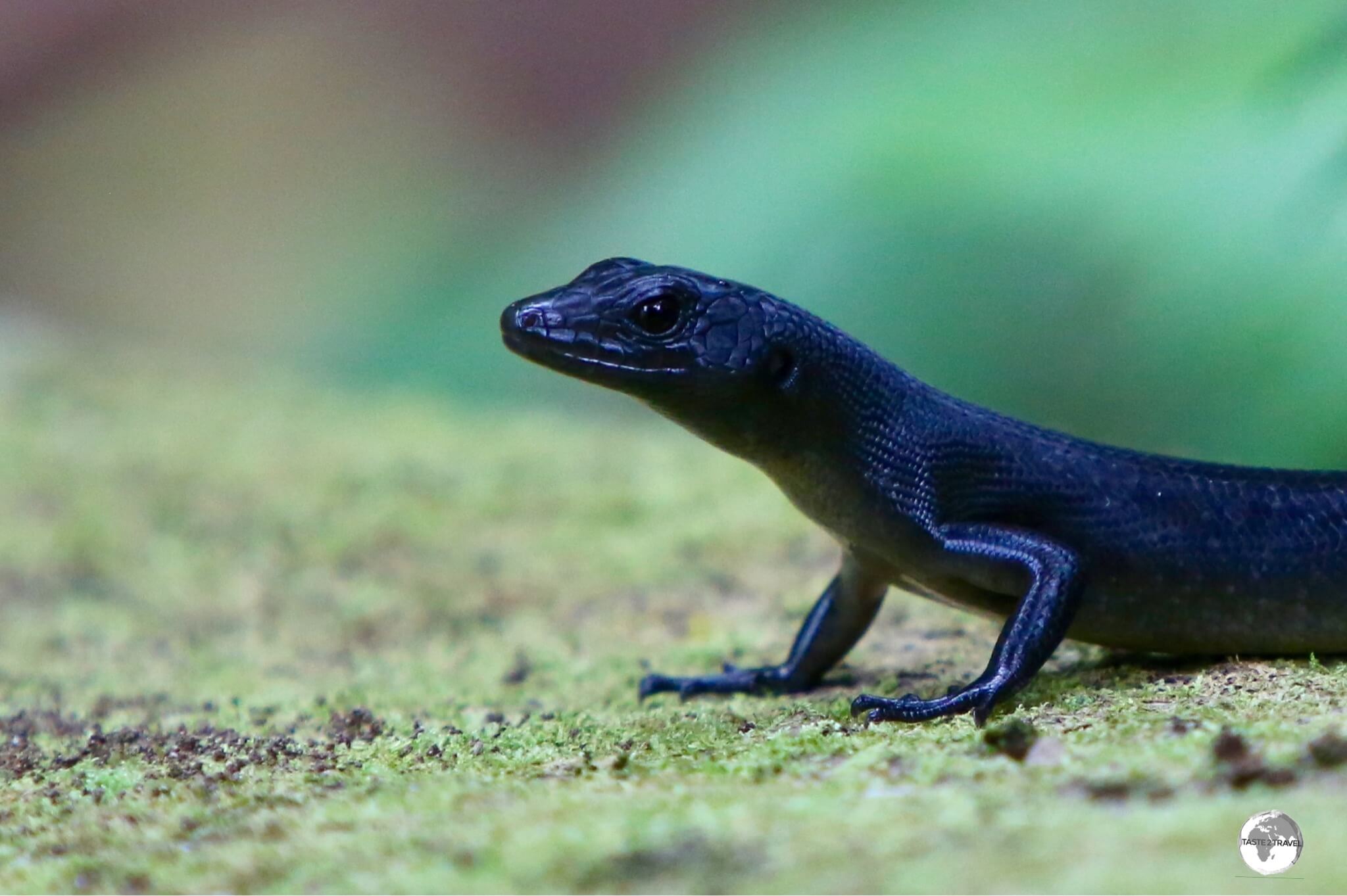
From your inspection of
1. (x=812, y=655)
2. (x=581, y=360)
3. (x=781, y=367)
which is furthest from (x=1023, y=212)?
(x=581, y=360)

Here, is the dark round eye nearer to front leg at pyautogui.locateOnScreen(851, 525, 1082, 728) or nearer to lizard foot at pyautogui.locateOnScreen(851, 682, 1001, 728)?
front leg at pyautogui.locateOnScreen(851, 525, 1082, 728)

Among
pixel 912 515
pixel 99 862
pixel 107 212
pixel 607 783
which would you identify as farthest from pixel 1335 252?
pixel 107 212

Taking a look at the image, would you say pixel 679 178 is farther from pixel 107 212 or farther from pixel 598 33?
pixel 107 212

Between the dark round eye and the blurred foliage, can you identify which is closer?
the dark round eye

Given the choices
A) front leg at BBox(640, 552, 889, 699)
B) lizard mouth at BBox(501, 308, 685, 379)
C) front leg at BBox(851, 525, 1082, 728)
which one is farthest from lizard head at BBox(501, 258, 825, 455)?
front leg at BBox(640, 552, 889, 699)

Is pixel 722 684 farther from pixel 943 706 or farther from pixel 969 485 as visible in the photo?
pixel 943 706

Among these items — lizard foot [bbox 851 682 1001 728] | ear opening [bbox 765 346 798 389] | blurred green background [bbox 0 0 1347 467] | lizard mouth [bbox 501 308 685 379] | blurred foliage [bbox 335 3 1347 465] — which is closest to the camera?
lizard foot [bbox 851 682 1001 728]

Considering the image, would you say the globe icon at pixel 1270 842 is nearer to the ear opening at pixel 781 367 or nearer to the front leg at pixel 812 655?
the ear opening at pixel 781 367
